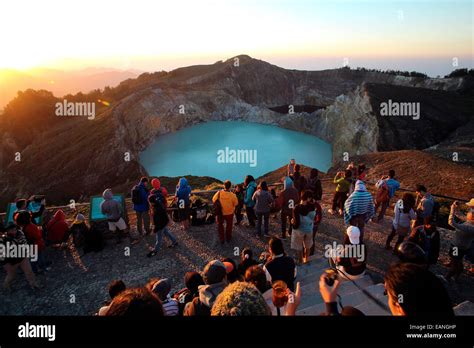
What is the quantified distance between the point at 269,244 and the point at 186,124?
1864 inches

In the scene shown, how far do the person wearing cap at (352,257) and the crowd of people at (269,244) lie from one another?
0.02 metres

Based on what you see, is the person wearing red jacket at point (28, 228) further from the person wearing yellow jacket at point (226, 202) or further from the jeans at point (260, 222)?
the jeans at point (260, 222)

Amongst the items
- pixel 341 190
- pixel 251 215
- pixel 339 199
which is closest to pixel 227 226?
pixel 251 215

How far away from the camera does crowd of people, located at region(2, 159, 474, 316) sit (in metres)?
2.92

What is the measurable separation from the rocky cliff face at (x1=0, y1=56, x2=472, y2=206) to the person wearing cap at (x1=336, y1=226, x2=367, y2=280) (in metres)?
23.1

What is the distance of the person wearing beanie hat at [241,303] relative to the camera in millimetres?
3045

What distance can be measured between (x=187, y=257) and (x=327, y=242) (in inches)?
164

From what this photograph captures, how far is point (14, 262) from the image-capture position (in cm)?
769

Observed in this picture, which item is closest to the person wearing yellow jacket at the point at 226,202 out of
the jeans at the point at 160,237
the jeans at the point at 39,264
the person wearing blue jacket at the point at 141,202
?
the jeans at the point at 160,237

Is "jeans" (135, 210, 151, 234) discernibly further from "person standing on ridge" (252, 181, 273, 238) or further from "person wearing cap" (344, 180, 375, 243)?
"person wearing cap" (344, 180, 375, 243)

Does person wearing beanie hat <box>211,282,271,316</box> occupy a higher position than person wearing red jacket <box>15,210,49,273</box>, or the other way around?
person wearing beanie hat <box>211,282,271,316</box>

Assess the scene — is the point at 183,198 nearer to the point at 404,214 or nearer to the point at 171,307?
the point at 171,307

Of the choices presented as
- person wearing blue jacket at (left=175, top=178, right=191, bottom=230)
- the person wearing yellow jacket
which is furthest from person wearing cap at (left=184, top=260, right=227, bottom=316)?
person wearing blue jacket at (left=175, top=178, right=191, bottom=230)

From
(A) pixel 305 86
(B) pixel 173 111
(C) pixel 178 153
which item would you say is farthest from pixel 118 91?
(A) pixel 305 86
